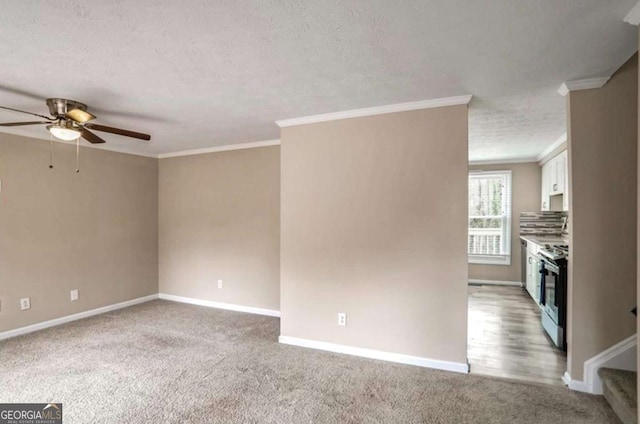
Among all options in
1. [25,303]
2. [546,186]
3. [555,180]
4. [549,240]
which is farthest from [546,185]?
[25,303]

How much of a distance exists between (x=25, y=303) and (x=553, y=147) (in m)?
7.34

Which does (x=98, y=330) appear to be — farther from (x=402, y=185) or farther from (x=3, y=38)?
(x=402, y=185)

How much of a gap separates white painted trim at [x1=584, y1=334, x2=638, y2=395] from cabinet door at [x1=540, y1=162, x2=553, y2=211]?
3519 mm

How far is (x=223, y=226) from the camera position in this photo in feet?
15.6

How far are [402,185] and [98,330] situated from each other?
12.8 ft

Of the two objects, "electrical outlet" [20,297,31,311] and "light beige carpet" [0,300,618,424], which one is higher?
"electrical outlet" [20,297,31,311]

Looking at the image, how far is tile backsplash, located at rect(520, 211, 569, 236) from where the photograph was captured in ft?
17.5

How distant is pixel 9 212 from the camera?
12.0ft

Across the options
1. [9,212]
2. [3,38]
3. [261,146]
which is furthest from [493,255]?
[9,212]

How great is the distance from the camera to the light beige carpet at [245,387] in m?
2.19

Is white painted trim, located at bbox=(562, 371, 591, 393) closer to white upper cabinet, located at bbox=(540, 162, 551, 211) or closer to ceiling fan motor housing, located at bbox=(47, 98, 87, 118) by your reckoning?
white upper cabinet, located at bbox=(540, 162, 551, 211)

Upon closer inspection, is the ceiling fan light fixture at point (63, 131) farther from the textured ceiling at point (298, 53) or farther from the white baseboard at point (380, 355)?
the white baseboard at point (380, 355)

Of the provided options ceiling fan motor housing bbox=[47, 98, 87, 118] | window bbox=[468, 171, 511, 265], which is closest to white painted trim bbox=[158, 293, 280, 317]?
ceiling fan motor housing bbox=[47, 98, 87, 118]

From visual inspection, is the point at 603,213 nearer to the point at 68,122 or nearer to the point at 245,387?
the point at 245,387
